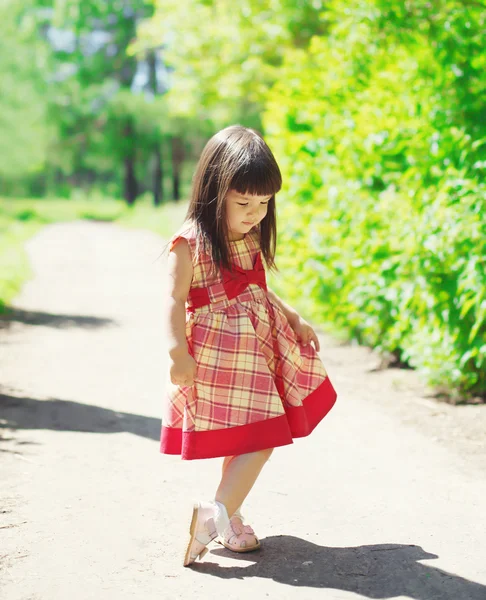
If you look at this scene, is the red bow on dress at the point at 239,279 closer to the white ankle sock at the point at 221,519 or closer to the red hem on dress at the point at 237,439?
the red hem on dress at the point at 237,439

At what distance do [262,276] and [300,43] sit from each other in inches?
441

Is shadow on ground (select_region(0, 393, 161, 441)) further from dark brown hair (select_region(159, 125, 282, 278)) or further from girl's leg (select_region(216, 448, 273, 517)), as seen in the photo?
dark brown hair (select_region(159, 125, 282, 278))

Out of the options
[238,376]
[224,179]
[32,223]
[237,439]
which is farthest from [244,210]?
[32,223]

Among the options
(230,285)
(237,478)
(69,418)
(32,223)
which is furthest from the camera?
(32,223)

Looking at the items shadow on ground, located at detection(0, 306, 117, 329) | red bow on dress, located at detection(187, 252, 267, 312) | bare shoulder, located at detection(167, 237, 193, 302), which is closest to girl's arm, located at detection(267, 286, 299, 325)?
red bow on dress, located at detection(187, 252, 267, 312)

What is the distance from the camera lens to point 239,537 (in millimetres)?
3115

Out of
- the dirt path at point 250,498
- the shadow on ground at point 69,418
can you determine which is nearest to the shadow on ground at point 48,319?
the dirt path at point 250,498

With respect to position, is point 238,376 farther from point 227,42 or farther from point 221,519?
point 227,42

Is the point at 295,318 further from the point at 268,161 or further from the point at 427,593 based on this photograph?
the point at 427,593

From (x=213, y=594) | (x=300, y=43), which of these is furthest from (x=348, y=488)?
(x=300, y=43)

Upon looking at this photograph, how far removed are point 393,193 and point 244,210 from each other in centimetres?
309

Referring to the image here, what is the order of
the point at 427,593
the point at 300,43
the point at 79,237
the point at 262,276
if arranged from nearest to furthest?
the point at 427,593
the point at 262,276
the point at 300,43
the point at 79,237

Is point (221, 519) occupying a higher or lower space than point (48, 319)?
higher

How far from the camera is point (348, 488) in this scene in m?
3.84
